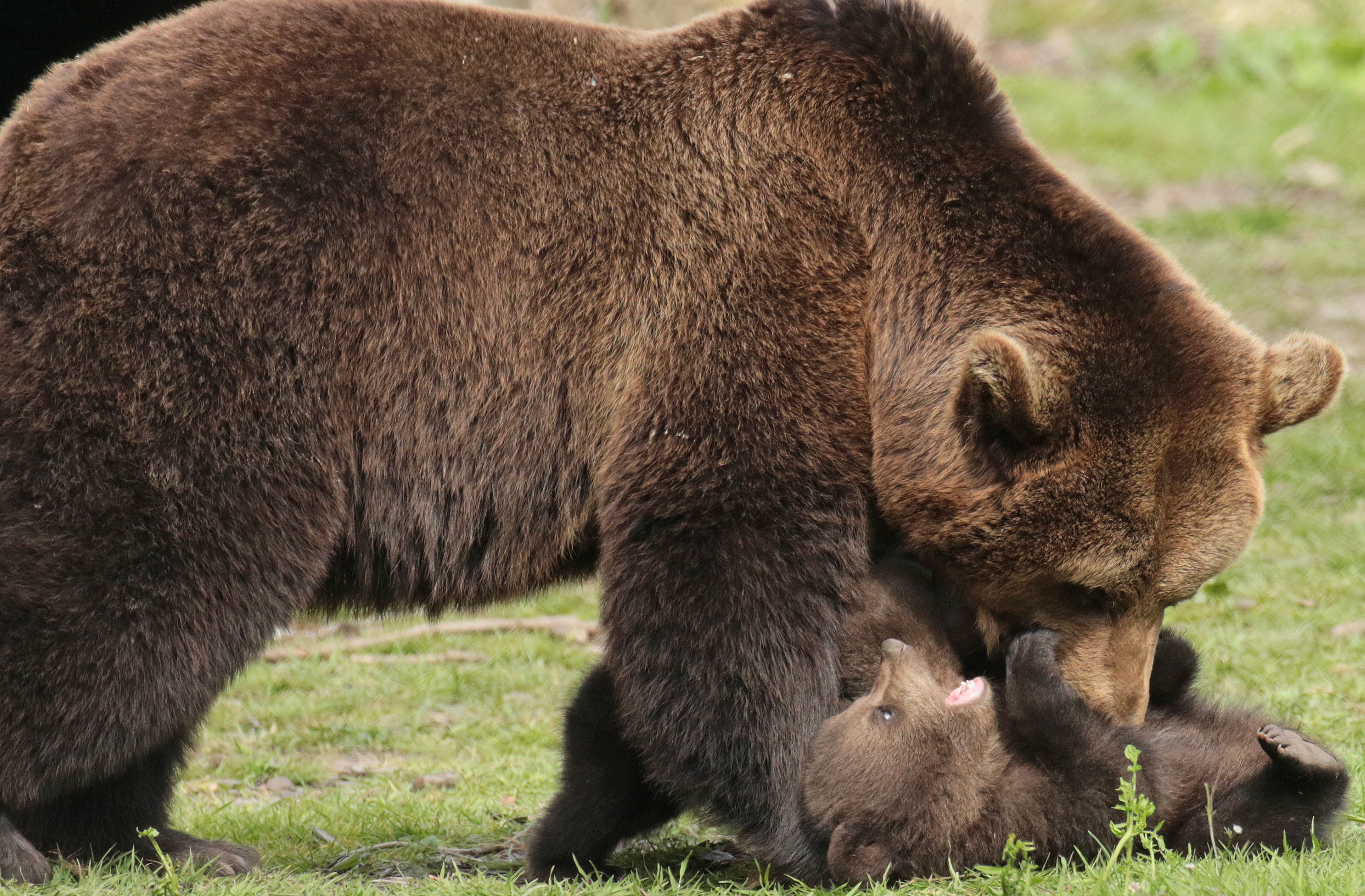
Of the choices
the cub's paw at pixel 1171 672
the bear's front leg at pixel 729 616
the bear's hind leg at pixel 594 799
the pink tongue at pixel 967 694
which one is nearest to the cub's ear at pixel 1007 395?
the bear's front leg at pixel 729 616

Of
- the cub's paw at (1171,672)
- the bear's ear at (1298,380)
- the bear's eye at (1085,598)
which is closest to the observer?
the bear's eye at (1085,598)

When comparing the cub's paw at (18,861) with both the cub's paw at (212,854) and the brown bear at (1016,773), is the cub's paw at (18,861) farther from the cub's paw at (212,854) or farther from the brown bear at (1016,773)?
the brown bear at (1016,773)

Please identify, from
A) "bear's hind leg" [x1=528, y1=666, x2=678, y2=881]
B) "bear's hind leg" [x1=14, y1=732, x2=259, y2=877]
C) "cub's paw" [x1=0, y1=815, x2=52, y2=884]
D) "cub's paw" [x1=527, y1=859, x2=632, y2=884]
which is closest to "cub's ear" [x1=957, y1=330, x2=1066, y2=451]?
"bear's hind leg" [x1=528, y1=666, x2=678, y2=881]

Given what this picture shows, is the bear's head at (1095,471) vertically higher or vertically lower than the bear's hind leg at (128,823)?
higher

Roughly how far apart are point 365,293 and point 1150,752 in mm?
2882

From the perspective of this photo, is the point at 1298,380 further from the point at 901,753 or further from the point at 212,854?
the point at 212,854

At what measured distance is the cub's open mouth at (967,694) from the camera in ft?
16.2

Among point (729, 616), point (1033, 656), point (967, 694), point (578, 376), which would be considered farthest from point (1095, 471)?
point (578, 376)

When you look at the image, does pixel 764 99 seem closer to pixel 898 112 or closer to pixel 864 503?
pixel 898 112

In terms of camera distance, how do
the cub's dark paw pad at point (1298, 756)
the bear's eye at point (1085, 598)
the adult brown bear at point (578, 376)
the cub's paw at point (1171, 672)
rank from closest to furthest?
the cub's dark paw pad at point (1298, 756) → the adult brown bear at point (578, 376) → the bear's eye at point (1085, 598) → the cub's paw at point (1171, 672)

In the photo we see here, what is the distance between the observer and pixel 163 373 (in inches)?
185

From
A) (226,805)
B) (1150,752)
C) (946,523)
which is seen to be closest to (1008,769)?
(1150,752)

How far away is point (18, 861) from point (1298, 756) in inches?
154

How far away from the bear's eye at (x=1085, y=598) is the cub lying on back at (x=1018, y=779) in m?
0.15
